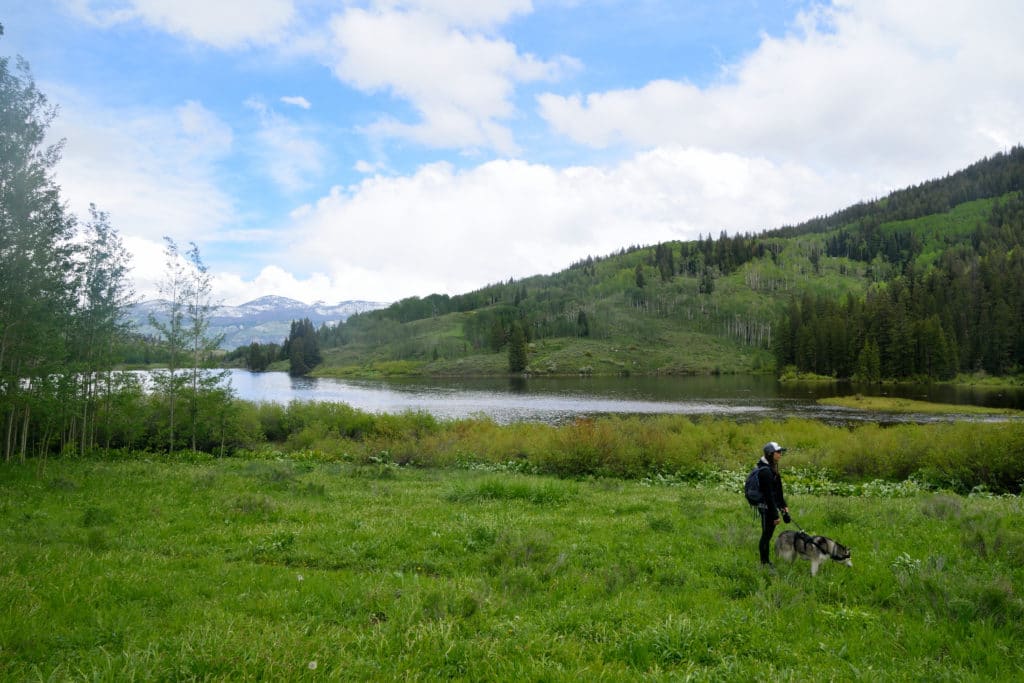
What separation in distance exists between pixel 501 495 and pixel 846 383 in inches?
4623

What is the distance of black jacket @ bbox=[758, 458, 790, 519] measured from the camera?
9.95m

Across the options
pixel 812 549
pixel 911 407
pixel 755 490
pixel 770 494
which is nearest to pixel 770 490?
pixel 770 494

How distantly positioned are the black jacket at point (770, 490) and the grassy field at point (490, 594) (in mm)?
1039

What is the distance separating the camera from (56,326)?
71.8 ft

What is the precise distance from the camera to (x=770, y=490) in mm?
10000

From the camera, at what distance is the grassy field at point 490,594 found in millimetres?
5645

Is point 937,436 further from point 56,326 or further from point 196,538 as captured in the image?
point 56,326

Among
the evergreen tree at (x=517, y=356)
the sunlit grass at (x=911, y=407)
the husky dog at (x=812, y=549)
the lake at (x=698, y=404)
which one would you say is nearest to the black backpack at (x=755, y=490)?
the husky dog at (x=812, y=549)

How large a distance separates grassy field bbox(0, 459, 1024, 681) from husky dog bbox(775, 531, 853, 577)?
21 centimetres

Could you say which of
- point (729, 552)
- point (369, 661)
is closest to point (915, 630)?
point (729, 552)

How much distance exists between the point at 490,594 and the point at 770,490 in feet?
19.4

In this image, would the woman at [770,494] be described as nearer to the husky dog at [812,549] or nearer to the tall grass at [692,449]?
the husky dog at [812,549]

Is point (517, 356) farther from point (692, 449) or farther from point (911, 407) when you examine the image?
point (692, 449)

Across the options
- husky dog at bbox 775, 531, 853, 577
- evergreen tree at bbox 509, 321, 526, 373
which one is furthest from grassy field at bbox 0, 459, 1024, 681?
evergreen tree at bbox 509, 321, 526, 373
